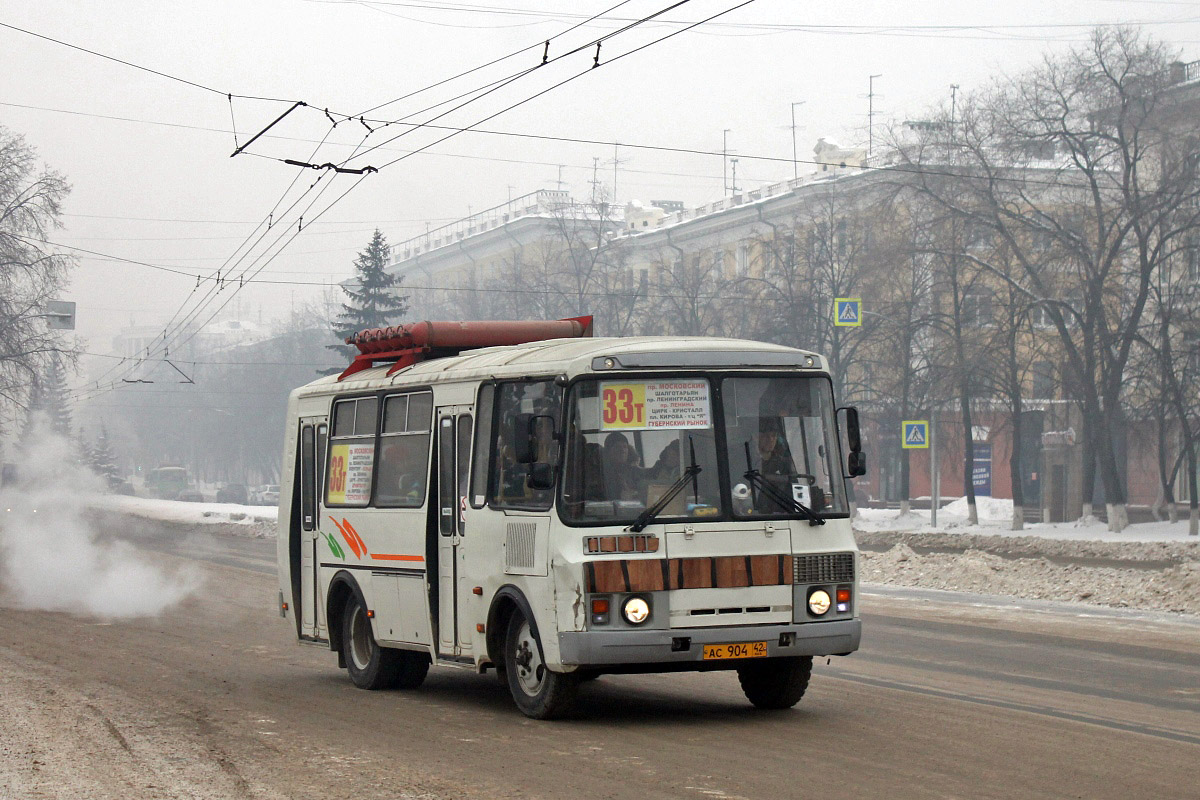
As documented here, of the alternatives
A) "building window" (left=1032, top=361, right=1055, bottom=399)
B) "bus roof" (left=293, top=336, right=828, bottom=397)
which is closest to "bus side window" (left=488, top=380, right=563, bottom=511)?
"bus roof" (left=293, top=336, right=828, bottom=397)

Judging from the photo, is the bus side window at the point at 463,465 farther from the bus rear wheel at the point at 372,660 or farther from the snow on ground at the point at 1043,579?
the snow on ground at the point at 1043,579

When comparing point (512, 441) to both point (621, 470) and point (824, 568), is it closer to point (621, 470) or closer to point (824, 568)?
point (621, 470)

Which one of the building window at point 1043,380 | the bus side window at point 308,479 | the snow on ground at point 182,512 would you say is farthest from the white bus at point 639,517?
the snow on ground at point 182,512

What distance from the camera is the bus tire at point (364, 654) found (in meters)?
12.5

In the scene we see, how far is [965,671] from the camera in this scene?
13.6 metres

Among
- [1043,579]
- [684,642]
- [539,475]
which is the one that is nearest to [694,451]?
[539,475]

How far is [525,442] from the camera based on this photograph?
9750mm

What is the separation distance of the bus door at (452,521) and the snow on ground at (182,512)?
4075 cm

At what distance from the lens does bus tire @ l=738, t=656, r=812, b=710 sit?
10.5 meters

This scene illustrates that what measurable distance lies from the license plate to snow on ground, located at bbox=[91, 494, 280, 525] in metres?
42.8

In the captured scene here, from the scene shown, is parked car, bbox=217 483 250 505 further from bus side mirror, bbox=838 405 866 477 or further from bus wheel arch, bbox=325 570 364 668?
bus side mirror, bbox=838 405 866 477

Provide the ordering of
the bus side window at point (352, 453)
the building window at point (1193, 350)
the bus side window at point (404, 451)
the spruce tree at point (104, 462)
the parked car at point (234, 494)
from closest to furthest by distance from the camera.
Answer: the bus side window at point (404, 451)
the bus side window at point (352, 453)
the building window at point (1193, 350)
the parked car at point (234, 494)
the spruce tree at point (104, 462)

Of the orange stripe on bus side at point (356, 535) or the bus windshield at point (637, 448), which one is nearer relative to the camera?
the bus windshield at point (637, 448)

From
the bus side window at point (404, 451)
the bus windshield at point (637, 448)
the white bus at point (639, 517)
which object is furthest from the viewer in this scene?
the bus side window at point (404, 451)
